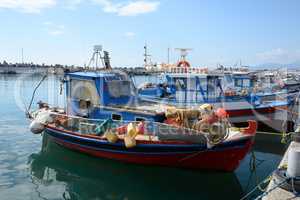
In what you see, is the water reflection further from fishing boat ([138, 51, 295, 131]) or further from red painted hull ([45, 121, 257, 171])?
fishing boat ([138, 51, 295, 131])

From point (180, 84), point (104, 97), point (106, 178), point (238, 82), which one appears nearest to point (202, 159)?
point (106, 178)

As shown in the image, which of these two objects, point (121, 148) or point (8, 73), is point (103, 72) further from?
point (8, 73)

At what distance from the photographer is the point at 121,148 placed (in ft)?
39.1

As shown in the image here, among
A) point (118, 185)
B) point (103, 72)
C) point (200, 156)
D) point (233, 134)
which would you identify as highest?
point (103, 72)

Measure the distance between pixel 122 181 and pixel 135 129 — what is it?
1.80 meters

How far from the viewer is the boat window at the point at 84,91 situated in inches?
542

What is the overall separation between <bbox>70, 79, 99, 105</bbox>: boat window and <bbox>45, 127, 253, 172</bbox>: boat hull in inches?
78.7

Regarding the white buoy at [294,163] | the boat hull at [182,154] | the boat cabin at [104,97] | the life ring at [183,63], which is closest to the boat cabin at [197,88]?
the boat cabin at [104,97]

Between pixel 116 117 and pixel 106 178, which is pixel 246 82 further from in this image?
pixel 106 178

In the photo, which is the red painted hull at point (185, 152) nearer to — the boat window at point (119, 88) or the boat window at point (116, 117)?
the boat window at point (116, 117)

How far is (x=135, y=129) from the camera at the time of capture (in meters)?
11.4

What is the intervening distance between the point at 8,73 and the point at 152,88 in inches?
3551

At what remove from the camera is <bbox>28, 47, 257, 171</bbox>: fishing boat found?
10812 millimetres

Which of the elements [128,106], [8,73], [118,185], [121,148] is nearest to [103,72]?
[128,106]
